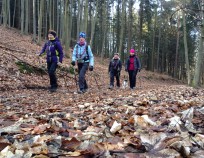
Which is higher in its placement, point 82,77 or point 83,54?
point 83,54

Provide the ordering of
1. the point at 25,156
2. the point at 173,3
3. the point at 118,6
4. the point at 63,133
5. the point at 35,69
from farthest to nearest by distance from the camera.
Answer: the point at 118,6
the point at 173,3
the point at 35,69
the point at 63,133
the point at 25,156

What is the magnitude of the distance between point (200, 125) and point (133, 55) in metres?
11.0

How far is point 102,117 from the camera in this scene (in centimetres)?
420

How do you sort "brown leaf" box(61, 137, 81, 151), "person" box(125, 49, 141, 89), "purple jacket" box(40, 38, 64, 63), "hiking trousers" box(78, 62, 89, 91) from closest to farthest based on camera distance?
"brown leaf" box(61, 137, 81, 151)
"hiking trousers" box(78, 62, 89, 91)
"purple jacket" box(40, 38, 64, 63)
"person" box(125, 49, 141, 89)

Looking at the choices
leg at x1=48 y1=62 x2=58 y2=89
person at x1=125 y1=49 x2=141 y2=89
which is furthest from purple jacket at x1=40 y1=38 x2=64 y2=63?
person at x1=125 y1=49 x2=141 y2=89

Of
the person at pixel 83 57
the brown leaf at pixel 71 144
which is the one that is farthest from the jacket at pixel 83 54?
the brown leaf at pixel 71 144

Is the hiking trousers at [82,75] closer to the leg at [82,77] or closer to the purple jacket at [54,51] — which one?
the leg at [82,77]

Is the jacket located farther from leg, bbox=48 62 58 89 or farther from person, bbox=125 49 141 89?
person, bbox=125 49 141 89

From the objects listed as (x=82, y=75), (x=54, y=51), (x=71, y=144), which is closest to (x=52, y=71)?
(x=54, y=51)

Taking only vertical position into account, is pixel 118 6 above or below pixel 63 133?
above

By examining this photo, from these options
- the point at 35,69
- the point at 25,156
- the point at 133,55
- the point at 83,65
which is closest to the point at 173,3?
the point at 133,55

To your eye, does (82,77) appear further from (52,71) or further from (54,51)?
(54,51)

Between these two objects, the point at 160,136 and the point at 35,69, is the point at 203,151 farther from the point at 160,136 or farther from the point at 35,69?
the point at 35,69

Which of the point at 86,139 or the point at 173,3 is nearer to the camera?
the point at 86,139
